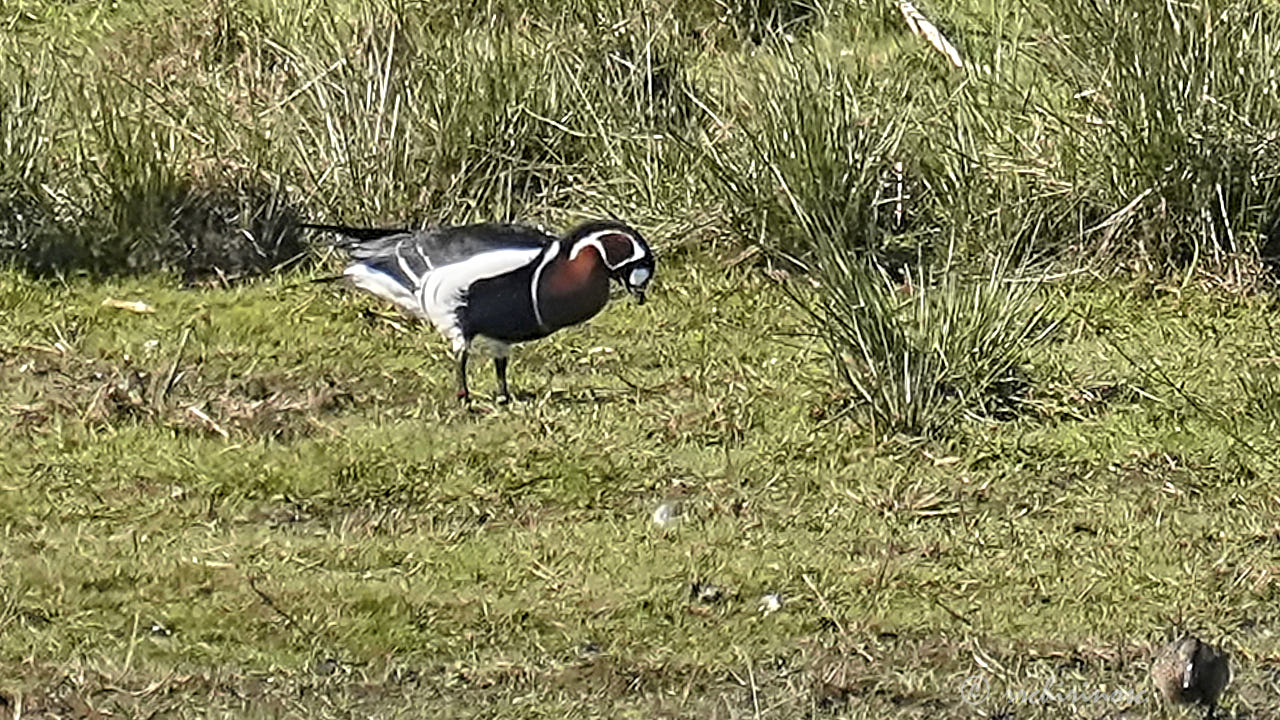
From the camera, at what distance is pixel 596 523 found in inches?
233

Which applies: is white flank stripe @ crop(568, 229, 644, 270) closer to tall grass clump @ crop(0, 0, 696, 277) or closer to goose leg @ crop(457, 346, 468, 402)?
goose leg @ crop(457, 346, 468, 402)

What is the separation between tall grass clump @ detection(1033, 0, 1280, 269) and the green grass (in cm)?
40

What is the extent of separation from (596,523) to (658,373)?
144cm

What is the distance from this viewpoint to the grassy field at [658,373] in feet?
16.7

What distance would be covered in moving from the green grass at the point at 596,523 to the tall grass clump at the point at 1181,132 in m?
0.40

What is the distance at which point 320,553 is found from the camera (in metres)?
5.67

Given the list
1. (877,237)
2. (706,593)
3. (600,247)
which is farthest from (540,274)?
(877,237)

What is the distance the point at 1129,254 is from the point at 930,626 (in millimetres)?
3359

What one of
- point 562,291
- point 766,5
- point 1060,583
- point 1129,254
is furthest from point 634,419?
point 766,5

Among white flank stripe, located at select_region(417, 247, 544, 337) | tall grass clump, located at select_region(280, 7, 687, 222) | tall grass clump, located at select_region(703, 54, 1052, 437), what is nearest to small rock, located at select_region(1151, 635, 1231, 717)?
tall grass clump, located at select_region(703, 54, 1052, 437)

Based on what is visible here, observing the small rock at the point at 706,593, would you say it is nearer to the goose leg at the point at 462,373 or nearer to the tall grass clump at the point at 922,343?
the tall grass clump at the point at 922,343

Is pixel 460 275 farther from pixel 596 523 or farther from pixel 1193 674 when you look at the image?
pixel 1193 674

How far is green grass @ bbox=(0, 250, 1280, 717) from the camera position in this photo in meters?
4.95

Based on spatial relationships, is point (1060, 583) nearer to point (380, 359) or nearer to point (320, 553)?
point (320, 553)
